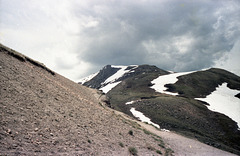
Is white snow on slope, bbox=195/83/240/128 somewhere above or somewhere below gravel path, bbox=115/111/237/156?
above

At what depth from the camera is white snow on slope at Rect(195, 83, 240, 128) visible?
5800 cm

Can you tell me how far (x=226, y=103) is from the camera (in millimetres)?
68625

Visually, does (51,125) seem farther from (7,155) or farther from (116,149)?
(116,149)

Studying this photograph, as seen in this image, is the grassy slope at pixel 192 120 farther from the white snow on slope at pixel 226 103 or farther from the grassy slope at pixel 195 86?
the grassy slope at pixel 195 86

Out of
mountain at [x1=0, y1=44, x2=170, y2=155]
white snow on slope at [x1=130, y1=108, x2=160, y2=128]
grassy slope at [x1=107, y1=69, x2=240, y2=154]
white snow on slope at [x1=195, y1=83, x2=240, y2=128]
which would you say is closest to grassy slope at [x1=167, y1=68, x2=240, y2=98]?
white snow on slope at [x1=195, y1=83, x2=240, y2=128]

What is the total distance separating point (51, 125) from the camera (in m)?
11.6

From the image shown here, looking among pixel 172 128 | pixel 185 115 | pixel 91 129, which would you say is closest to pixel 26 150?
pixel 91 129

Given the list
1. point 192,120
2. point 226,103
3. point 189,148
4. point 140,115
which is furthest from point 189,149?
point 226,103

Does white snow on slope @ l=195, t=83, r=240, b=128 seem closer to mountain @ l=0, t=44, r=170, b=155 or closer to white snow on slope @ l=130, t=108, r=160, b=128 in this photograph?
white snow on slope @ l=130, t=108, r=160, b=128

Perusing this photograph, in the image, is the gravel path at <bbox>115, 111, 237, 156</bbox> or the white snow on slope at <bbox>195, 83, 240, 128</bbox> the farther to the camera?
the white snow on slope at <bbox>195, 83, 240, 128</bbox>

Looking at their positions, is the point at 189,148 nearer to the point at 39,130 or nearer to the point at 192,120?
the point at 39,130

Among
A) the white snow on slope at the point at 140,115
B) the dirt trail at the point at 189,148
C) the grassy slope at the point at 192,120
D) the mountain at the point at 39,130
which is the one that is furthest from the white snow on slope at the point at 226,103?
the mountain at the point at 39,130

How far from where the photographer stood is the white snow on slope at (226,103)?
58.0 metres

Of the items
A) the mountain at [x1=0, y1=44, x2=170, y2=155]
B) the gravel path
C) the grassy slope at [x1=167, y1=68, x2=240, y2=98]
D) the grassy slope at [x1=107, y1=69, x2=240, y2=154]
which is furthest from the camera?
the grassy slope at [x1=167, y1=68, x2=240, y2=98]
